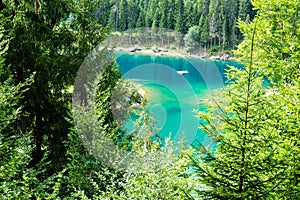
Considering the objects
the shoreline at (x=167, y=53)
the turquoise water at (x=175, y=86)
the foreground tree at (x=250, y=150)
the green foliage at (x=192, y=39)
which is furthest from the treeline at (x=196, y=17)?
the foreground tree at (x=250, y=150)

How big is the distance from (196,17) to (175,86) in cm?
3727

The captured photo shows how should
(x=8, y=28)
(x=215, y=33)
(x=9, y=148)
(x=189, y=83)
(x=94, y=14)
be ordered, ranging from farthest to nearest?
(x=215, y=33) → (x=189, y=83) → (x=94, y=14) → (x=8, y=28) → (x=9, y=148)

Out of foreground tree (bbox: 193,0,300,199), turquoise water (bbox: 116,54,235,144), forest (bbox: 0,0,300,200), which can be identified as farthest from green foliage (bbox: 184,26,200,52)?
foreground tree (bbox: 193,0,300,199)

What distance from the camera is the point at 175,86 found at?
45.6m

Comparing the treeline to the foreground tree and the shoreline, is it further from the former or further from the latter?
the foreground tree

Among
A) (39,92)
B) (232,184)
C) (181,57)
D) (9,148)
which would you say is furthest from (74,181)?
(181,57)

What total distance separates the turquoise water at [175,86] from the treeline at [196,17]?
9.31 m

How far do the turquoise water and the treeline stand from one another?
9.31m

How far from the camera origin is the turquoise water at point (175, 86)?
Result: 27569 millimetres

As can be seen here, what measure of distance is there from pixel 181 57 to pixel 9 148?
6397cm

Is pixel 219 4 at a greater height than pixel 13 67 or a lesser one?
greater

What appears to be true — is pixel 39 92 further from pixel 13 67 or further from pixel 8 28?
pixel 8 28

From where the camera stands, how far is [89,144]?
28.9 ft

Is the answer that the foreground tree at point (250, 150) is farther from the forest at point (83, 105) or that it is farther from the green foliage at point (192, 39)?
the green foliage at point (192, 39)
